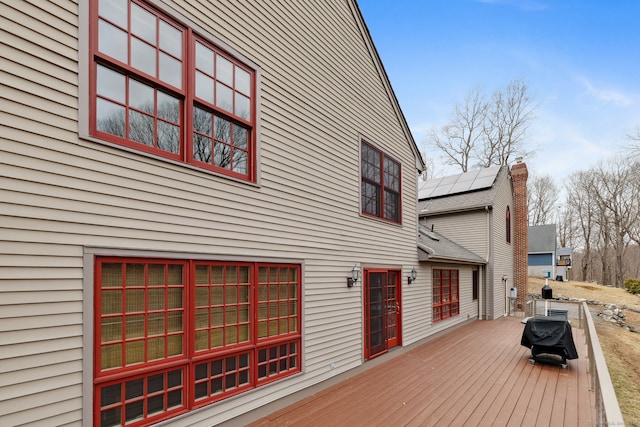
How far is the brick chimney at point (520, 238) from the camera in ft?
53.9

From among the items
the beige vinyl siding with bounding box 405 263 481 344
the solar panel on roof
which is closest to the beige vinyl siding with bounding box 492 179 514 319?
the solar panel on roof

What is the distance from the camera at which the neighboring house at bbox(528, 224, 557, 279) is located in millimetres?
32188

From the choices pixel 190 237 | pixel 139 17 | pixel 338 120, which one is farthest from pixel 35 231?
pixel 338 120

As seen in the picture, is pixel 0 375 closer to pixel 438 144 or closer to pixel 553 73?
pixel 553 73

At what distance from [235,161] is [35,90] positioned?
2.17m

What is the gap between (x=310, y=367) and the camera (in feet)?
18.4

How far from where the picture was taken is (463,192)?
15.4 m

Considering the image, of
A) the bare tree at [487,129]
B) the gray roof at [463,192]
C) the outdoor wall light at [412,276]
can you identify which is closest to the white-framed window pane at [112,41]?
the outdoor wall light at [412,276]

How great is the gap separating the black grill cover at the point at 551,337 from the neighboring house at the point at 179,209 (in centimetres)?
333

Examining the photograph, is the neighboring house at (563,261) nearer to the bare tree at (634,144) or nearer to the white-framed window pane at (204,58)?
the bare tree at (634,144)

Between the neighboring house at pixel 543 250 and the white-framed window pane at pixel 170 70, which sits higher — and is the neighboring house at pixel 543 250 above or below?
below

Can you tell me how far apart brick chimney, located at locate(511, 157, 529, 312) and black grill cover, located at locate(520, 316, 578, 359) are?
31.9 ft

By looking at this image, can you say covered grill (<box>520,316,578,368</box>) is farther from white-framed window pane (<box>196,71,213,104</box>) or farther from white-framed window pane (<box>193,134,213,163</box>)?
white-framed window pane (<box>196,71,213,104</box>)

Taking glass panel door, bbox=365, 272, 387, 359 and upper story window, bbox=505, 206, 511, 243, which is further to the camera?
upper story window, bbox=505, 206, 511, 243
